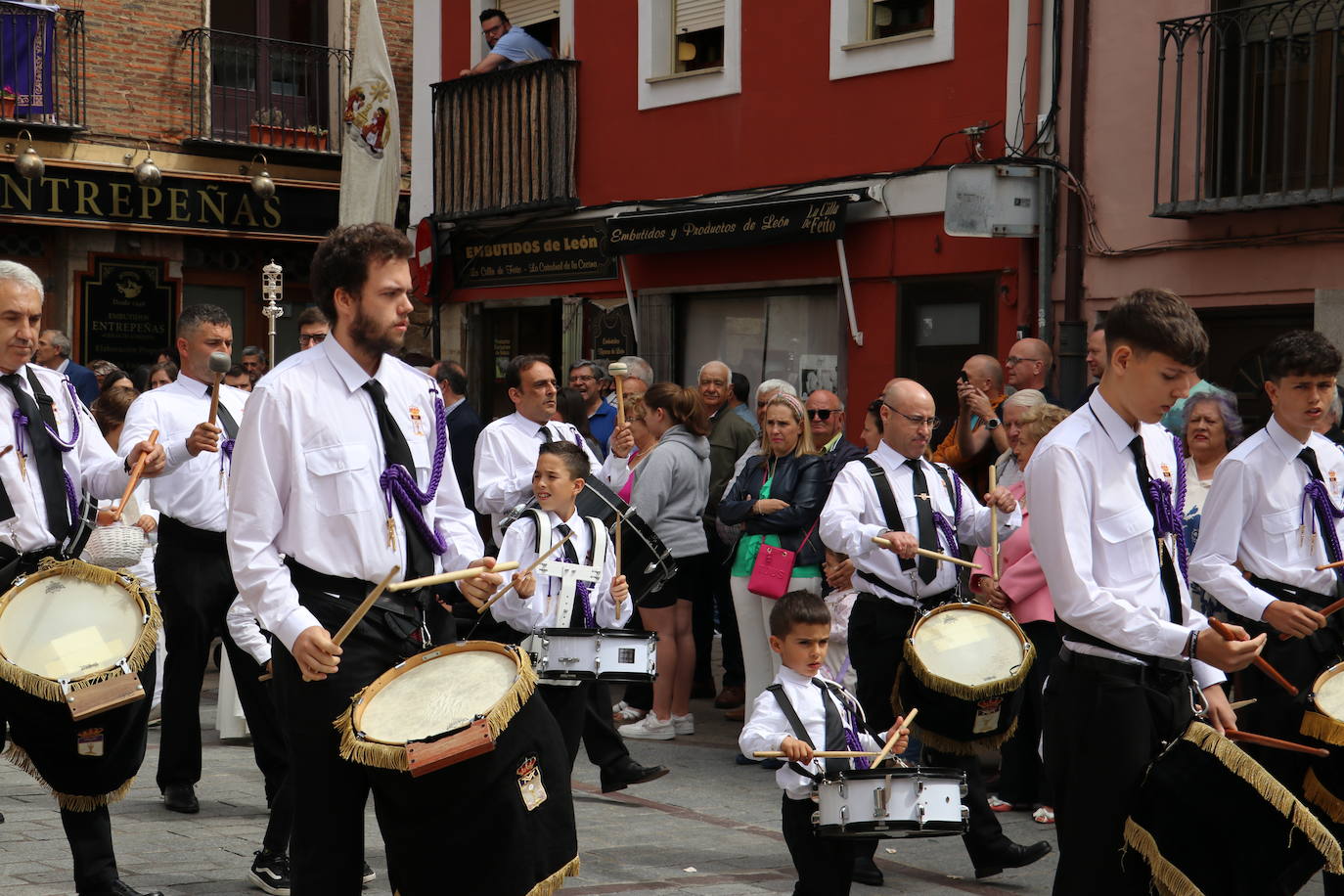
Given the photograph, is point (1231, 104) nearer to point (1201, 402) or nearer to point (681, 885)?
point (1201, 402)

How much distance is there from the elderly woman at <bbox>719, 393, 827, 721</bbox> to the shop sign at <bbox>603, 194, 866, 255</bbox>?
4096mm

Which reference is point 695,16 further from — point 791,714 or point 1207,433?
Answer: point 791,714

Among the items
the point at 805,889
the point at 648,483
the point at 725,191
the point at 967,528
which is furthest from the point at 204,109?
the point at 805,889

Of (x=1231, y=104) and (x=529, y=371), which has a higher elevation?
(x=1231, y=104)

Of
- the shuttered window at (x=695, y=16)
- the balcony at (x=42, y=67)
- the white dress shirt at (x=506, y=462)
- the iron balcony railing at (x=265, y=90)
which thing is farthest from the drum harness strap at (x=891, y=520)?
the iron balcony railing at (x=265, y=90)

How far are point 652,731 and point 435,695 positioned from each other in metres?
5.78

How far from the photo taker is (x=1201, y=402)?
27.7 feet

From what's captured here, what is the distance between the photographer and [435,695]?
14.9ft

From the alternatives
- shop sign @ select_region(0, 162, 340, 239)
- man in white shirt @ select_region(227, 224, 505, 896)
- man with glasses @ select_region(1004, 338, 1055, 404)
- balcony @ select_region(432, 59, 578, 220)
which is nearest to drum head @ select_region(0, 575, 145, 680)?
man in white shirt @ select_region(227, 224, 505, 896)

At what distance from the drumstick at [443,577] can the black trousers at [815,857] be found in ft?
5.68

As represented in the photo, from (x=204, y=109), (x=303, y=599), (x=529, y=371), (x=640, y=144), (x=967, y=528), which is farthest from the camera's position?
(x=204, y=109)

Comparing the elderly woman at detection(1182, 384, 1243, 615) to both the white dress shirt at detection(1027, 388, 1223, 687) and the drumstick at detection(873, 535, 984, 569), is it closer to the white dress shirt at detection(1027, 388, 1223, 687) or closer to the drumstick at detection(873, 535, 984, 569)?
the drumstick at detection(873, 535, 984, 569)

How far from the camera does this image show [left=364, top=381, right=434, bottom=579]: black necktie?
4.83 metres

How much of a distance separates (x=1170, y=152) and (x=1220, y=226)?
0.64 metres
